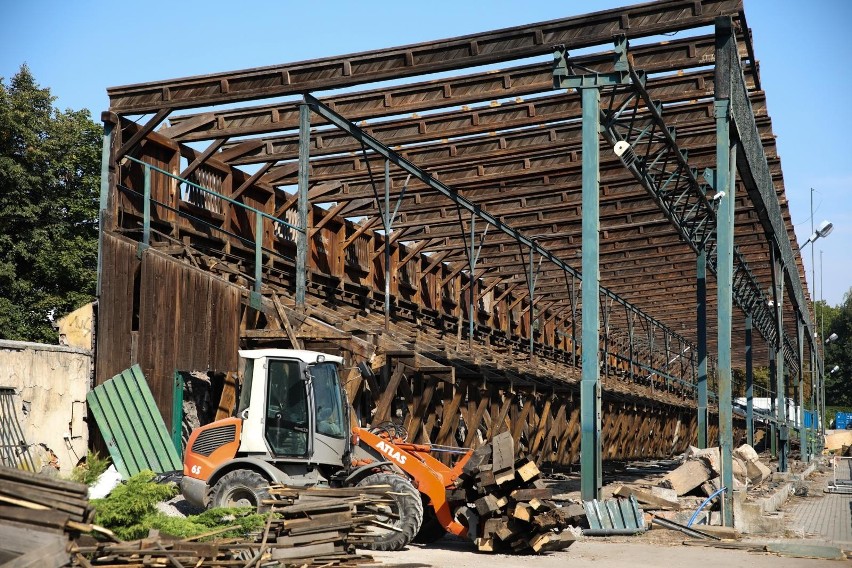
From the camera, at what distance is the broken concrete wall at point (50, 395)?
13570 millimetres

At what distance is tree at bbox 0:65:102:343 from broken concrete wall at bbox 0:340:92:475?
45.6 feet

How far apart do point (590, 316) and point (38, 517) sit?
29.3 ft

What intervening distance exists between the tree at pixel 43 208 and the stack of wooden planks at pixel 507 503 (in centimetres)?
1916

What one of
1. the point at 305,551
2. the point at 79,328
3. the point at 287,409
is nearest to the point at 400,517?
the point at 287,409

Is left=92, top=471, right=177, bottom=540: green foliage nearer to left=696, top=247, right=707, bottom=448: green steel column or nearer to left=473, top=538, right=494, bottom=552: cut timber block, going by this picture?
left=473, top=538, right=494, bottom=552: cut timber block

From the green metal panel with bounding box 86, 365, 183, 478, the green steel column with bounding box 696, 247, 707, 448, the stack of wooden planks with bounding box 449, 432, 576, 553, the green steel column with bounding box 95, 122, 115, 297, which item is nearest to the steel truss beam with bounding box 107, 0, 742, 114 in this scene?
the green steel column with bounding box 95, 122, 115, 297

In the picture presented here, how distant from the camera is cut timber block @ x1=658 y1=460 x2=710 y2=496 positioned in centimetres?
1888

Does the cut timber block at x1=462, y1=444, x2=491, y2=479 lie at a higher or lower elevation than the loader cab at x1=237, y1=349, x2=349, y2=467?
lower

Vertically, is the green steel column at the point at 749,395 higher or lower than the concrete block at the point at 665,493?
higher

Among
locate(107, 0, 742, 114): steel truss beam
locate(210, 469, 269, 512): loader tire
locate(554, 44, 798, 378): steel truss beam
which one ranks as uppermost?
locate(107, 0, 742, 114): steel truss beam

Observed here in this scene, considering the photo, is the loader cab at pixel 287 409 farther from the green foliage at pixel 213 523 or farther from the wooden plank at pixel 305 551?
the wooden plank at pixel 305 551

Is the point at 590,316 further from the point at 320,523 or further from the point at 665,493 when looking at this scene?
the point at 320,523

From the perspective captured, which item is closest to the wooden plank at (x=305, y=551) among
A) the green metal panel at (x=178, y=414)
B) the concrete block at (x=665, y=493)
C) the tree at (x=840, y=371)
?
the green metal panel at (x=178, y=414)

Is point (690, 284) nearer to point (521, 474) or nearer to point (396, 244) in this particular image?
point (396, 244)
